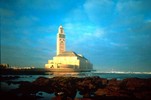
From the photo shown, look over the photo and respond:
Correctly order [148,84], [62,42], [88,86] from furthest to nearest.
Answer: [62,42] < [88,86] < [148,84]

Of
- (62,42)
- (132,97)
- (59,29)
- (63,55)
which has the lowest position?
(132,97)

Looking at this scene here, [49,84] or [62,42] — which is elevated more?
[62,42]

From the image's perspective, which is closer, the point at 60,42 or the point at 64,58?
the point at 64,58

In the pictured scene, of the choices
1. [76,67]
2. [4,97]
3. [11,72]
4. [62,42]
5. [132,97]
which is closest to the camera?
[4,97]

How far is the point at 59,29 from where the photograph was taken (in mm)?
174125

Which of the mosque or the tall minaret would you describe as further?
the tall minaret

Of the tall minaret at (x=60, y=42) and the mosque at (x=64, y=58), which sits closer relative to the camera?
the mosque at (x=64, y=58)

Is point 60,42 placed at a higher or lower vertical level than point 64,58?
higher

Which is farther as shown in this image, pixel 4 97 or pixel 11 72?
pixel 11 72

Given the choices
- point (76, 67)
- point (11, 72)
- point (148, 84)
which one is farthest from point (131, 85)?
point (76, 67)

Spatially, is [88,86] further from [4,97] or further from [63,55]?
[63,55]

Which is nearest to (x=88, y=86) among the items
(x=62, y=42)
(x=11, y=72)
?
(x=11, y=72)

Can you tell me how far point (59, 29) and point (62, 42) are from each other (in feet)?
37.7

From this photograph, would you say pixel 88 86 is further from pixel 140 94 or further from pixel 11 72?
pixel 11 72
